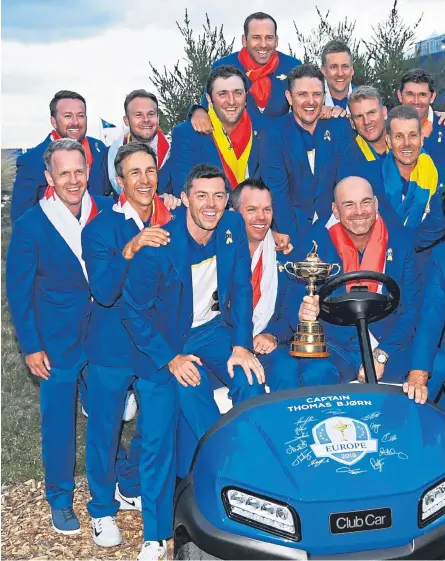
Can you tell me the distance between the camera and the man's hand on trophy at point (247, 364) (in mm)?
3750

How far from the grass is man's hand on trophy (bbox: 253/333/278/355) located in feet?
6.37

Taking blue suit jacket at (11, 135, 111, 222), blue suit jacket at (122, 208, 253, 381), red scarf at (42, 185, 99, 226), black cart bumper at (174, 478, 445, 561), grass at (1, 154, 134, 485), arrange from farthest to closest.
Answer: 1. grass at (1, 154, 134, 485)
2. blue suit jacket at (11, 135, 111, 222)
3. red scarf at (42, 185, 99, 226)
4. blue suit jacket at (122, 208, 253, 381)
5. black cart bumper at (174, 478, 445, 561)

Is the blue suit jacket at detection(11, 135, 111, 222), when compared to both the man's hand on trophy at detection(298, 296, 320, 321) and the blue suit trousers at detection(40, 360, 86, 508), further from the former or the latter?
the man's hand on trophy at detection(298, 296, 320, 321)

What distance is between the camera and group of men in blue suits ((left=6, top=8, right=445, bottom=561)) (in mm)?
3910

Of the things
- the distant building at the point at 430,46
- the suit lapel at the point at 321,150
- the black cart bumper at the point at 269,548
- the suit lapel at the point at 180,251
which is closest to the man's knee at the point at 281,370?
the suit lapel at the point at 180,251

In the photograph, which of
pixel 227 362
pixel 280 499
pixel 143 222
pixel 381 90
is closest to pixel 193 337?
pixel 227 362

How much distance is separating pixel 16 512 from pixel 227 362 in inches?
76.2

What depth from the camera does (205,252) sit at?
13.2 ft

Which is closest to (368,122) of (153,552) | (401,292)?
(401,292)

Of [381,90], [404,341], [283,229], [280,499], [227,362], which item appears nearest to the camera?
[280,499]

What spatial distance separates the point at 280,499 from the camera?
2748 mm

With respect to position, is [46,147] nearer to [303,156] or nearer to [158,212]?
[158,212]

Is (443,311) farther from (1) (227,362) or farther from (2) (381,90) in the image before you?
(2) (381,90)

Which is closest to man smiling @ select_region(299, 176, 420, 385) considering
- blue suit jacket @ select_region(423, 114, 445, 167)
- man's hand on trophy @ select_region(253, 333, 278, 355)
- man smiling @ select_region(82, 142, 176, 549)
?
man's hand on trophy @ select_region(253, 333, 278, 355)
